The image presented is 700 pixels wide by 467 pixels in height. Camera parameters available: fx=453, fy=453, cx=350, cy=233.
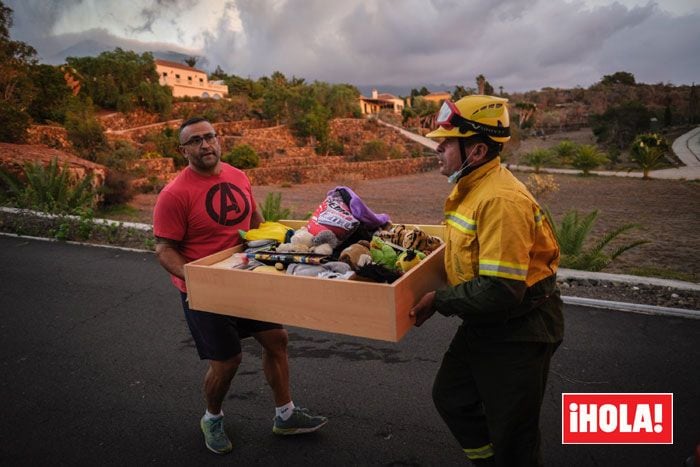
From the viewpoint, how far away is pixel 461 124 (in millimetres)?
2023

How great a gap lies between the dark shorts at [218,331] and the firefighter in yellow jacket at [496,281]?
1290 millimetres

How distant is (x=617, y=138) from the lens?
3622 cm

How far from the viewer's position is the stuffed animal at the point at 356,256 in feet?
7.50

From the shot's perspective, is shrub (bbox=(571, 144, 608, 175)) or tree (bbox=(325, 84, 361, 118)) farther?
tree (bbox=(325, 84, 361, 118))

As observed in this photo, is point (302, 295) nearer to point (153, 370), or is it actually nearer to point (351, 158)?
point (153, 370)

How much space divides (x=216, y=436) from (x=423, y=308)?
73.7 inches

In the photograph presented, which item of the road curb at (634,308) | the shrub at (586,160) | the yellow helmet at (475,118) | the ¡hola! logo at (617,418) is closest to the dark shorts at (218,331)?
the yellow helmet at (475,118)

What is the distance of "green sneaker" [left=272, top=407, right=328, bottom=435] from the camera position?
3193mm

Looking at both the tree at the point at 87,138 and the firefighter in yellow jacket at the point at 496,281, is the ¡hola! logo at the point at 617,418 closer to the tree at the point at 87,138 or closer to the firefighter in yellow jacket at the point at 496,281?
the firefighter in yellow jacket at the point at 496,281

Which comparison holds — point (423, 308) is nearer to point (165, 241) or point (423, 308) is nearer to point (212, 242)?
point (212, 242)

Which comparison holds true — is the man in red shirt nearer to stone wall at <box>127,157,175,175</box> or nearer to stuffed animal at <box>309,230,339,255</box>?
stuffed animal at <box>309,230,339,255</box>

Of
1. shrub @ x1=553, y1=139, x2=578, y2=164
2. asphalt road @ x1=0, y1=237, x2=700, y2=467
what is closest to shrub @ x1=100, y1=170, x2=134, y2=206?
asphalt road @ x1=0, y1=237, x2=700, y2=467

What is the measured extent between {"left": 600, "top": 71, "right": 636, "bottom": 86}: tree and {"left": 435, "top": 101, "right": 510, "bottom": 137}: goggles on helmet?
90.6 meters

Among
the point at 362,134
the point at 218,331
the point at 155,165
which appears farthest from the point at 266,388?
the point at 362,134
